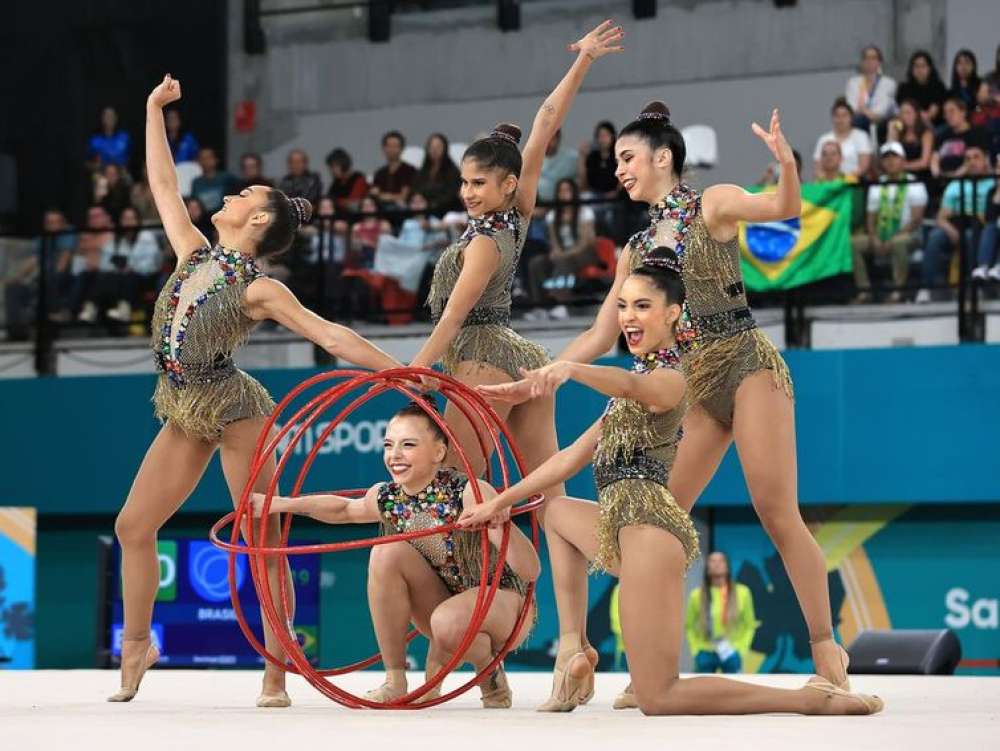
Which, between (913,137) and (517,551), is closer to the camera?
(517,551)

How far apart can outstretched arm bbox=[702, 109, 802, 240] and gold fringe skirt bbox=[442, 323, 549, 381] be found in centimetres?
62

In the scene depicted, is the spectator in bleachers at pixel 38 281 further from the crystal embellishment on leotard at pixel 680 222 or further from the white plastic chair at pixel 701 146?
the crystal embellishment on leotard at pixel 680 222

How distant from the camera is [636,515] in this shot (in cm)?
368

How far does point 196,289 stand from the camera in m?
4.29

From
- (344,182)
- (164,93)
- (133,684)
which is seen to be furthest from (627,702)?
(344,182)

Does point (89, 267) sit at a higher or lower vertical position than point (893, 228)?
lower

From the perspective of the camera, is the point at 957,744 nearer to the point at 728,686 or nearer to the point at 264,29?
the point at 728,686

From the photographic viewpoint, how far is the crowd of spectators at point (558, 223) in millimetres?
8516

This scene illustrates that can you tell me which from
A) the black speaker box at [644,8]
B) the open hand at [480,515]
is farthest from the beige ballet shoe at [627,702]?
the black speaker box at [644,8]

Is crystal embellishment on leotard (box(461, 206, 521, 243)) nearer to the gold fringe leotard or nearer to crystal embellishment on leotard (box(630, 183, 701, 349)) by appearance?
crystal embellishment on leotard (box(630, 183, 701, 349))

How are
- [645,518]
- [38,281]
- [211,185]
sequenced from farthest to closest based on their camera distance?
[211,185], [38,281], [645,518]

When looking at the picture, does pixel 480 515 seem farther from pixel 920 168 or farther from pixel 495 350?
pixel 920 168

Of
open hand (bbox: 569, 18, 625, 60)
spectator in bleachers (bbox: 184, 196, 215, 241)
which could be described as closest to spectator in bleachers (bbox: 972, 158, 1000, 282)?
open hand (bbox: 569, 18, 625, 60)

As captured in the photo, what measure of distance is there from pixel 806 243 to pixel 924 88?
5.96 ft
